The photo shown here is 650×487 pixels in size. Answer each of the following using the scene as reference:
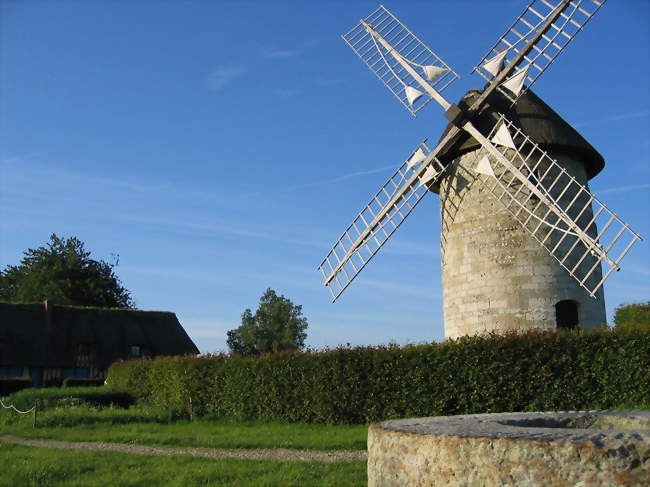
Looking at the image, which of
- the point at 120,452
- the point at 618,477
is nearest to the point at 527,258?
the point at 120,452

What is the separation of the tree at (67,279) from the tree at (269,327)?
10.5 metres

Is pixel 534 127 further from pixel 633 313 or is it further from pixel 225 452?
pixel 225 452

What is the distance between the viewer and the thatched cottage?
2919 centimetres

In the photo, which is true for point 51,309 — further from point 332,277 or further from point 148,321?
point 332,277

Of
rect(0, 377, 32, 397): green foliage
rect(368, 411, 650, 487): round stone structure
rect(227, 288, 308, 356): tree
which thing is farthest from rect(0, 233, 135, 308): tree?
rect(368, 411, 650, 487): round stone structure

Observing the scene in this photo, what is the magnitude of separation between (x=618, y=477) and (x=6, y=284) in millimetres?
54522

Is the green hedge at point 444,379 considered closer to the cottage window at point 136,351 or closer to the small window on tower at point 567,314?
the small window on tower at point 567,314

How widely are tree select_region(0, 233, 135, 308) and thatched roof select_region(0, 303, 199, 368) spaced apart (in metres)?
12.6

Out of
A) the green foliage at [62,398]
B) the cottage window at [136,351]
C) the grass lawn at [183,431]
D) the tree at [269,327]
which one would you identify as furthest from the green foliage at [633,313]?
the tree at [269,327]

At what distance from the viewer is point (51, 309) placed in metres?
31.5

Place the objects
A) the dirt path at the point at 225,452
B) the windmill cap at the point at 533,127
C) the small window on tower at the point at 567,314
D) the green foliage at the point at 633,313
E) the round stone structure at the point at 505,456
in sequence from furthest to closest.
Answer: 1. the green foliage at the point at 633,313
2. the windmill cap at the point at 533,127
3. the small window on tower at the point at 567,314
4. the dirt path at the point at 225,452
5. the round stone structure at the point at 505,456

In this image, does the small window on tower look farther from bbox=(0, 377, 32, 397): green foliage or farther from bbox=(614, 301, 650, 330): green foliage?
bbox=(0, 377, 32, 397): green foliage

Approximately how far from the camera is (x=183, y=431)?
12562 millimetres

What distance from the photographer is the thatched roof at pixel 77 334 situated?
29.3 metres
